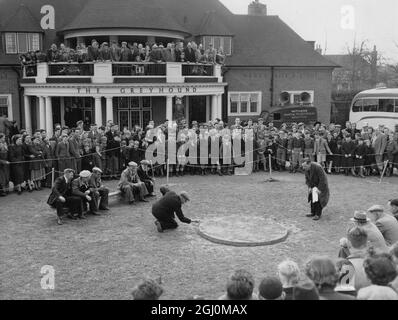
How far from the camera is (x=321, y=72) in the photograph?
109 feet

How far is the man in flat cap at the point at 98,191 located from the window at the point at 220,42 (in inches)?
748

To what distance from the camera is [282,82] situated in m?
32.5

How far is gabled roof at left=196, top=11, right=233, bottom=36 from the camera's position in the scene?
31.2 metres

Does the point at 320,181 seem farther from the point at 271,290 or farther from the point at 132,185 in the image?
the point at 271,290

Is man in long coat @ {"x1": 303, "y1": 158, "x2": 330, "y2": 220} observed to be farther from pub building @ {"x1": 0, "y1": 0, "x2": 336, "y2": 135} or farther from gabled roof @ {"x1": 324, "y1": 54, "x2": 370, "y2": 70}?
gabled roof @ {"x1": 324, "y1": 54, "x2": 370, "y2": 70}

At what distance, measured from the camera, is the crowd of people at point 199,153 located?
16.9 meters

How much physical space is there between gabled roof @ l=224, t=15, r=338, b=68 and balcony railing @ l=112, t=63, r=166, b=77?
24.5ft

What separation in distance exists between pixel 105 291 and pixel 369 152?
545 inches

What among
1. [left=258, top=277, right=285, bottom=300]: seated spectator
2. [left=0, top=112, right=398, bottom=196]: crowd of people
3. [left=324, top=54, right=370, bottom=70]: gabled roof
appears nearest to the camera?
[left=258, top=277, right=285, bottom=300]: seated spectator

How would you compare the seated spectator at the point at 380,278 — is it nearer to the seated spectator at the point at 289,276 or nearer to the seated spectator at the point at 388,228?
the seated spectator at the point at 289,276

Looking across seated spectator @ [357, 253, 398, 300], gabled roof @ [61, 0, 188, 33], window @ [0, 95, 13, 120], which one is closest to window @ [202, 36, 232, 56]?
gabled roof @ [61, 0, 188, 33]

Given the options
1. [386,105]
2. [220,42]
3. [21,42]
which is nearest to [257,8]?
[220,42]

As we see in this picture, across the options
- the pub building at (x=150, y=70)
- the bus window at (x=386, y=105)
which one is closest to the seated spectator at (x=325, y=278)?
the pub building at (x=150, y=70)
